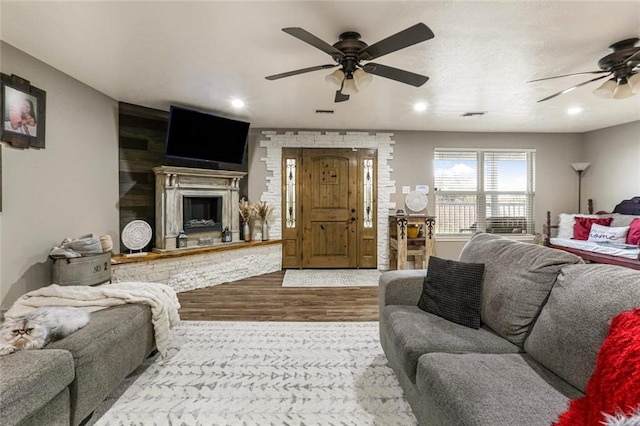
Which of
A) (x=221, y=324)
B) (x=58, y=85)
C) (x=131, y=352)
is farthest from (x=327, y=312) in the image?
(x=58, y=85)

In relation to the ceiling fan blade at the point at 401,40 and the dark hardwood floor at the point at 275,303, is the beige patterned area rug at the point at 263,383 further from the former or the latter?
the ceiling fan blade at the point at 401,40

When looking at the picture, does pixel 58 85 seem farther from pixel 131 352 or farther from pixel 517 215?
pixel 517 215

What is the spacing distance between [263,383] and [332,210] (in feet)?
11.9

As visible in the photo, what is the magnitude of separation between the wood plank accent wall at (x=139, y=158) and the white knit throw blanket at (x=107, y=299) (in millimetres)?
2091

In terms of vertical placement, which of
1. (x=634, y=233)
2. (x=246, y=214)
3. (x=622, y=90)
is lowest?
(x=634, y=233)

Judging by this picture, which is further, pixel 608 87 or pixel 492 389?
pixel 608 87

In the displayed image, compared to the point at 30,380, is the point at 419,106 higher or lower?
higher

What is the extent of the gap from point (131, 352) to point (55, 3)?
2264mm

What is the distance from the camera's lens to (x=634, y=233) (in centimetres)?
433

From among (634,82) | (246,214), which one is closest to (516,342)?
(634,82)

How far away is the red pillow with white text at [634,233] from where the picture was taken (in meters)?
4.28

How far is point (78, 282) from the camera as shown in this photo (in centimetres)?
284

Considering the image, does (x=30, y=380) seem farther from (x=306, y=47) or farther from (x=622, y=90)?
(x=622, y=90)

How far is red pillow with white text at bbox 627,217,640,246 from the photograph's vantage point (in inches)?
169
